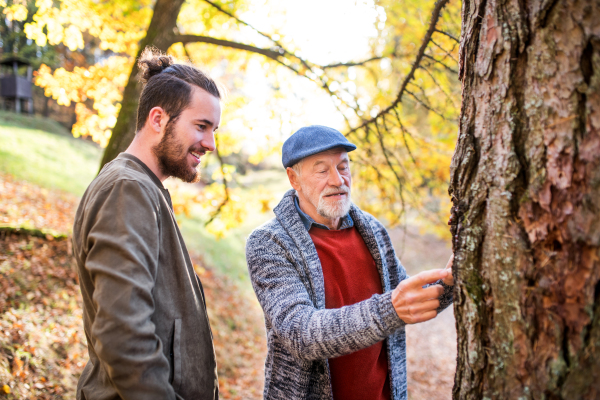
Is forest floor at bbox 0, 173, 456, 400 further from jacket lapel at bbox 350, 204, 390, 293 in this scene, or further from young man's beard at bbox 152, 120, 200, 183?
young man's beard at bbox 152, 120, 200, 183

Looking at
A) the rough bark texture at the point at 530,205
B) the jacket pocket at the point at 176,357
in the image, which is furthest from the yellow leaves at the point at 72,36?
the rough bark texture at the point at 530,205

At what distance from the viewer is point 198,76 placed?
1.90m

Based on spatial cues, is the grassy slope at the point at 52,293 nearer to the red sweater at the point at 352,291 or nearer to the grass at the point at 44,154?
the grass at the point at 44,154

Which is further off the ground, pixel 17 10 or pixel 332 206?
pixel 17 10

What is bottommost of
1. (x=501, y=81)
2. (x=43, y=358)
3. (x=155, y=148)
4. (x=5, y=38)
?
(x=43, y=358)

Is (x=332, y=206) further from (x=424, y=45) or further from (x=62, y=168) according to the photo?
(x=62, y=168)

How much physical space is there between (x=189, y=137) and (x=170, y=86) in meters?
0.28

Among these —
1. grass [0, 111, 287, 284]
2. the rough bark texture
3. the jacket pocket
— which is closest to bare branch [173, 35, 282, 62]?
the rough bark texture

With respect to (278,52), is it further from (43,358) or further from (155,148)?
(43,358)

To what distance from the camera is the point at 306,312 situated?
1660mm

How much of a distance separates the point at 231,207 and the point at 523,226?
4.35 metres

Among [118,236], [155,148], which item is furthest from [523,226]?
[155,148]

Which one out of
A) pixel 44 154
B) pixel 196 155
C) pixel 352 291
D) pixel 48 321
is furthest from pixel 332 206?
pixel 44 154

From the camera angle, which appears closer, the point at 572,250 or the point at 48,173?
the point at 572,250
